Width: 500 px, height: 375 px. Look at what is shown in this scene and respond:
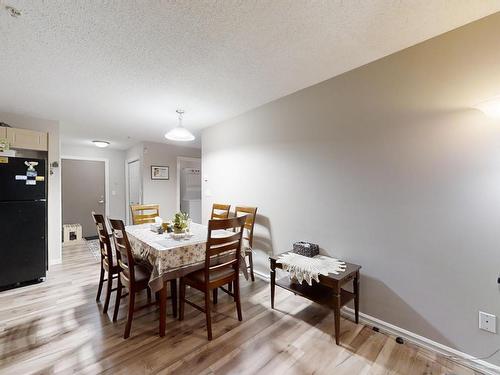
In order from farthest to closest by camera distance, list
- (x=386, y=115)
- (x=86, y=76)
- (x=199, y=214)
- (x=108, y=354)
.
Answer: (x=199, y=214) < (x=86, y=76) < (x=386, y=115) < (x=108, y=354)

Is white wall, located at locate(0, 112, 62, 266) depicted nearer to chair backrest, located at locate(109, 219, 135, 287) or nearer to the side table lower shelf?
chair backrest, located at locate(109, 219, 135, 287)

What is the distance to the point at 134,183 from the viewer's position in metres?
5.70

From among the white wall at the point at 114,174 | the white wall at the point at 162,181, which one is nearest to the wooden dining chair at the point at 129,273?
the white wall at the point at 162,181

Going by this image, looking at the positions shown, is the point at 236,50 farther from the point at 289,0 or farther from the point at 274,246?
the point at 274,246

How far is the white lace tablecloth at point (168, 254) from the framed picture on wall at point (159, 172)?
3.15m

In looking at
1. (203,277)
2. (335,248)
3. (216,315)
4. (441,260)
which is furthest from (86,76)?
(441,260)

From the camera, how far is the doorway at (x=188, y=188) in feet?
18.2

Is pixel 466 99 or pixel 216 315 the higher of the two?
pixel 466 99

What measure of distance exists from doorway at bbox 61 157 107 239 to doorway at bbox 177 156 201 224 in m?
2.04

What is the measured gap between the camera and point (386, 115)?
6.39 feet

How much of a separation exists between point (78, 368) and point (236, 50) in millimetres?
2606

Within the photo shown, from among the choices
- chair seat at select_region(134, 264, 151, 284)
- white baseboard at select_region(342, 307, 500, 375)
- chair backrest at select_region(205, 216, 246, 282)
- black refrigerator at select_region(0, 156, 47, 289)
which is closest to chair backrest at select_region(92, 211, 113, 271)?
chair seat at select_region(134, 264, 151, 284)

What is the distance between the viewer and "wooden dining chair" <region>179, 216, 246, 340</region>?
6.07ft

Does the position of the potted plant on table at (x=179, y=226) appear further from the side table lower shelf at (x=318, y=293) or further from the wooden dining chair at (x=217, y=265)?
the side table lower shelf at (x=318, y=293)
